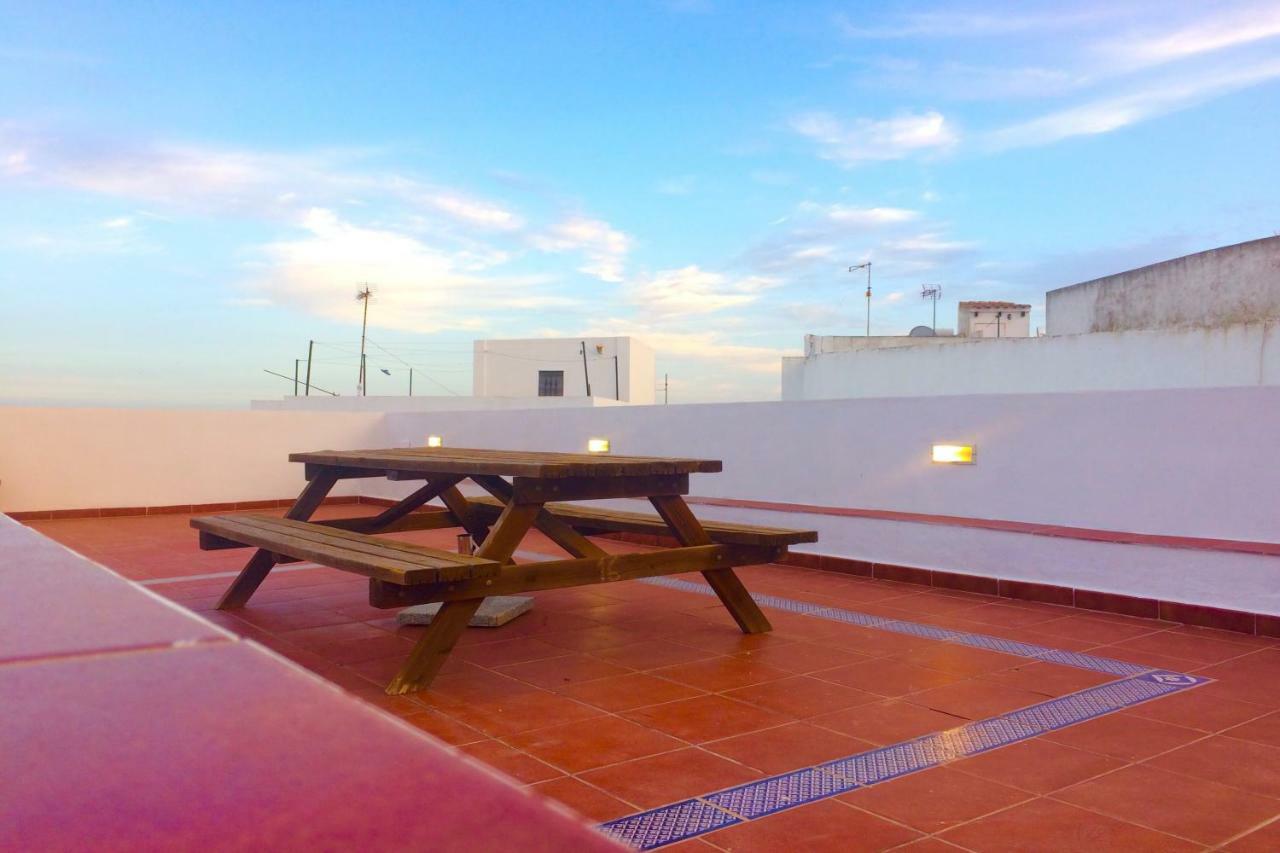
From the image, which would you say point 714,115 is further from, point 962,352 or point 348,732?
point 348,732

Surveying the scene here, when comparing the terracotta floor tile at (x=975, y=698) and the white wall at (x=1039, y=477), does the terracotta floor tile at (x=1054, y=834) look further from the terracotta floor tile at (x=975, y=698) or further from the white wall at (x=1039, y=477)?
the white wall at (x=1039, y=477)

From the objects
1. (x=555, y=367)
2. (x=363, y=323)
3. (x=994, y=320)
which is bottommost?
(x=555, y=367)

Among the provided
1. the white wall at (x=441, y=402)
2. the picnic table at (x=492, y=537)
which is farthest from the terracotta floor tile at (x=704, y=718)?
the white wall at (x=441, y=402)

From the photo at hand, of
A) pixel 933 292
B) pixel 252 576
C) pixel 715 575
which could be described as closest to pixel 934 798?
pixel 715 575

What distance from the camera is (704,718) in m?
3.45

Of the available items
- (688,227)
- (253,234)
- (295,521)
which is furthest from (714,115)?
(295,521)

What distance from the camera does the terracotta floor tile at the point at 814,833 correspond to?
2383 mm

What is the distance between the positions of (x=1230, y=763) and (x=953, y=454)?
3.36m

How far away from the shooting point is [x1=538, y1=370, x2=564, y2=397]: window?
35.9 metres

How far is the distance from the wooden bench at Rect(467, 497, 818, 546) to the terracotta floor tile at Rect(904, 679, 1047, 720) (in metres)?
1.03

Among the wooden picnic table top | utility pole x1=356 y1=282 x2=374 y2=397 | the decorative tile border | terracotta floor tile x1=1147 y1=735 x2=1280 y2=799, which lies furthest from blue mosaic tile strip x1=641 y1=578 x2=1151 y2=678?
utility pole x1=356 y1=282 x2=374 y2=397

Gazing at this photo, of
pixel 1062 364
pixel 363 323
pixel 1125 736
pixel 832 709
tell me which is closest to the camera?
pixel 1125 736

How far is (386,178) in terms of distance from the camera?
52.0 ft

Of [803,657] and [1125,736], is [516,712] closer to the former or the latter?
[803,657]
